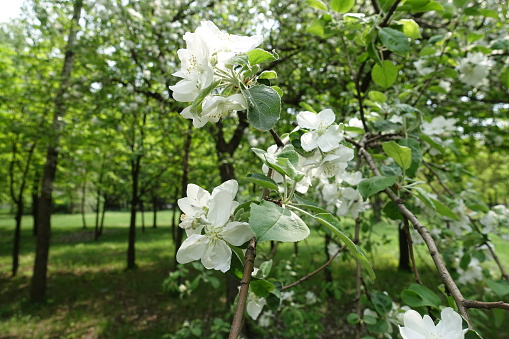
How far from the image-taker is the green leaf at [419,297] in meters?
0.99

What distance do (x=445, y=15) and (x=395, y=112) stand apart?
64 centimetres

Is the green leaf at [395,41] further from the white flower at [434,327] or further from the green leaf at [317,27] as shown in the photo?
the white flower at [434,327]

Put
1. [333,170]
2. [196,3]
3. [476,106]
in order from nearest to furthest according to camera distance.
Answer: [333,170]
[476,106]
[196,3]

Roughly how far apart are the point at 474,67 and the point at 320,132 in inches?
79.3

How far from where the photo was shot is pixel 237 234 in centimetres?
72

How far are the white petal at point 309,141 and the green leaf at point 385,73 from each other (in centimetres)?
74

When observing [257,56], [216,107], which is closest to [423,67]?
[257,56]

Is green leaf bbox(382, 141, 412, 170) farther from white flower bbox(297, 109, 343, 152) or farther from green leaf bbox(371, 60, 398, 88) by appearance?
green leaf bbox(371, 60, 398, 88)

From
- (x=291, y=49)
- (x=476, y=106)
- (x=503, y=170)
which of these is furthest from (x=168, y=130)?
(x=503, y=170)

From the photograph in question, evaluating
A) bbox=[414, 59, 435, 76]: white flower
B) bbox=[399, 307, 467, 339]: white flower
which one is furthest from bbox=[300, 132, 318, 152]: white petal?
bbox=[414, 59, 435, 76]: white flower

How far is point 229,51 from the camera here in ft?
2.61

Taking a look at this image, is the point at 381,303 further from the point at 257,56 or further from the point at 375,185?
the point at 257,56

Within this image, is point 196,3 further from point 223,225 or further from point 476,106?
point 223,225

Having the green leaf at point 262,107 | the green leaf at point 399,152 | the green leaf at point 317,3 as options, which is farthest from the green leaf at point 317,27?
the green leaf at point 262,107
